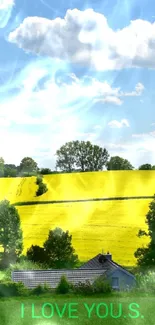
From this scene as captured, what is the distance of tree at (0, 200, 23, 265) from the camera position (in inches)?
344

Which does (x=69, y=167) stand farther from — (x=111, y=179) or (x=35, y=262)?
(x=35, y=262)

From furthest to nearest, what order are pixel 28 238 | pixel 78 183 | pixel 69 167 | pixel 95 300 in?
pixel 28 238 → pixel 95 300 → pixel 78 183 → pixel 69 167

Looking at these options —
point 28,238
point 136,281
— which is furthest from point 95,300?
point 28,238

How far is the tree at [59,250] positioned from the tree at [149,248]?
28.4 inches

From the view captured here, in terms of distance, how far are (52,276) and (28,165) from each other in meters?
1.66

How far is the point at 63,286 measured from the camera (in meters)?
8.72

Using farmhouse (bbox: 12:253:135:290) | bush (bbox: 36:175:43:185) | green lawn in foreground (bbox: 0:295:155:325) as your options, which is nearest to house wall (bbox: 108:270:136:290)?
farmhouse (bbox: 12:253:135:290)

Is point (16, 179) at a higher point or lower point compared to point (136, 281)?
higher

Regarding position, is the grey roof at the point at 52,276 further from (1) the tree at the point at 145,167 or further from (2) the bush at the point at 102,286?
(1) the tree at the point at 145,167

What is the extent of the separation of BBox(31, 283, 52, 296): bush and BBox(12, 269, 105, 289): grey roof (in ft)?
0.16

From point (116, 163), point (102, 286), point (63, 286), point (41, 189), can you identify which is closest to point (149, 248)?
point (102, 286)

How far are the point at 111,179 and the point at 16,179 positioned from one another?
1108 millimetres

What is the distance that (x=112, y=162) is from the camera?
748cm

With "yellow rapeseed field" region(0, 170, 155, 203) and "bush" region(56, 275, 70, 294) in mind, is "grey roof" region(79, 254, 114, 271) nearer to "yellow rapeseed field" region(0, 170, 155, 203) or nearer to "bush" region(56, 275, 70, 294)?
"bush" region(56, 275, 70, 294)
